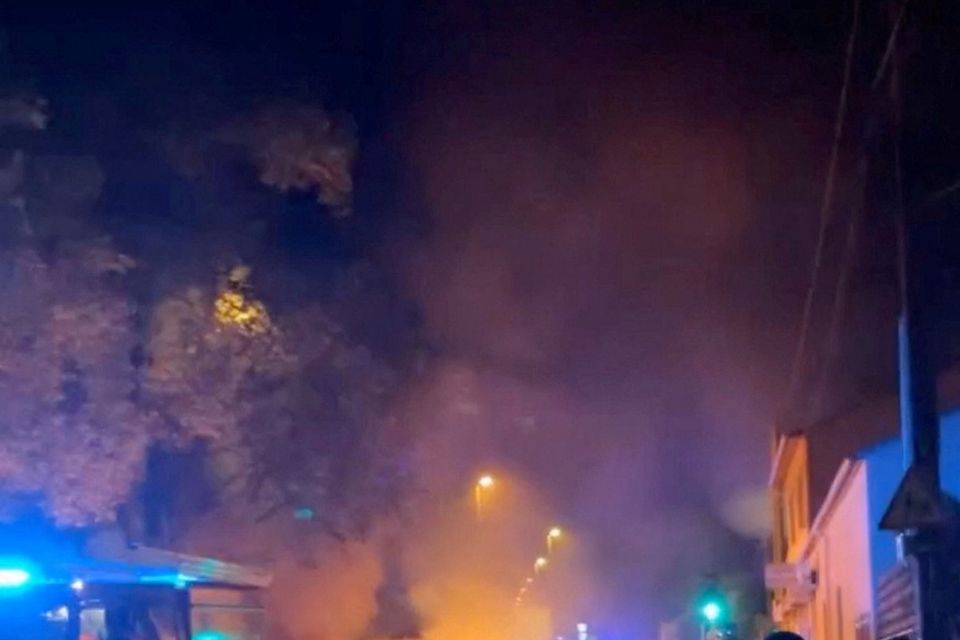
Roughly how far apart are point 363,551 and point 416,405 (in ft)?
14.1

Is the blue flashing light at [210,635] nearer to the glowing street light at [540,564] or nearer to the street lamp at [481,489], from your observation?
the street lamp at [481,489]

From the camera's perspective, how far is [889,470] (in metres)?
16.7

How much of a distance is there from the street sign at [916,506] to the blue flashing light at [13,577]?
537cm

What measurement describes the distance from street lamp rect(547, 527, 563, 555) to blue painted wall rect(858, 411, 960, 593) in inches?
1388

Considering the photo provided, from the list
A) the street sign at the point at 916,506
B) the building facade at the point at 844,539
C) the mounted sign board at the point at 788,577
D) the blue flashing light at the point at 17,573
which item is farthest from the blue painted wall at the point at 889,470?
the blue flashing light at the point at 17,573

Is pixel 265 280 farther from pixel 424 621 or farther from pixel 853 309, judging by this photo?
pixel 424 621

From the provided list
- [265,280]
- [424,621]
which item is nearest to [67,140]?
[265,280]

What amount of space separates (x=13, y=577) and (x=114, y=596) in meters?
1.42

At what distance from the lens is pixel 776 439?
113 feet

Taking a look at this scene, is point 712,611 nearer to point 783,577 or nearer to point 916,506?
point 783,577

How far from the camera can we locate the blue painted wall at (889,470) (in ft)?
54.3

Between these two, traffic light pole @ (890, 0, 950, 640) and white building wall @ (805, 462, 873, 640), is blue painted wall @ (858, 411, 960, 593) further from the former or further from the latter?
traffic light pole @ (890, 0, 950, 640)

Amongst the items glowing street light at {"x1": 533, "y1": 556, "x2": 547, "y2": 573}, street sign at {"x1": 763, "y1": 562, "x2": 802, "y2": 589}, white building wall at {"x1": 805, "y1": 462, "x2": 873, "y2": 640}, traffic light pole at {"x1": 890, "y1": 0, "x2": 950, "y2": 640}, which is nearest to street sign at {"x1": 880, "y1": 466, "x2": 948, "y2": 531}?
traffic light pole at {"x1": 890, "y1": 0, "x2": 950, "y2": 640}

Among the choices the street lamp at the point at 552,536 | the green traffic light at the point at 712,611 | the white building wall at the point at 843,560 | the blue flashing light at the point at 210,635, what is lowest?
the blue flashing light at the point at 210,635
